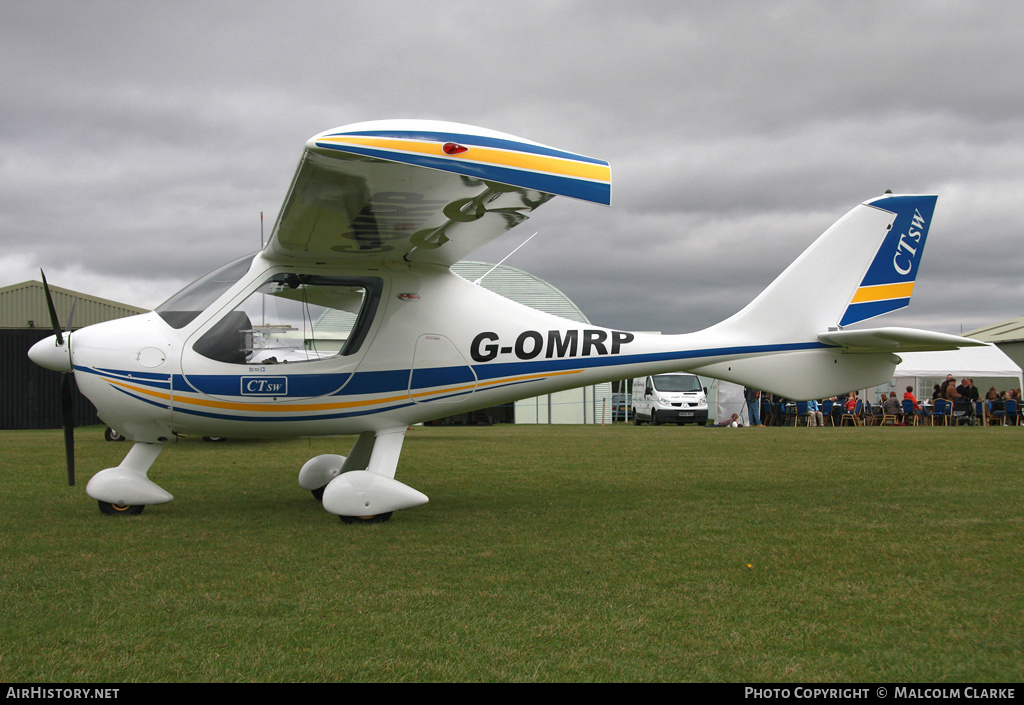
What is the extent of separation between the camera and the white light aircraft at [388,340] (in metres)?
6.47

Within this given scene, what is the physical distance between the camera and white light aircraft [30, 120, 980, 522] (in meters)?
6.47

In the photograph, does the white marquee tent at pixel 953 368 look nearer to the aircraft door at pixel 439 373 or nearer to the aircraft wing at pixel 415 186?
the aircraft door at pixel 439 373

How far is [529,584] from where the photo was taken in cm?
454

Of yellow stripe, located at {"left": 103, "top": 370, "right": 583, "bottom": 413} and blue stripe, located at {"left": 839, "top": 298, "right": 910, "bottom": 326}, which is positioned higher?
blue stripe, located at {"left": 839, "top": 298, "right": 910, "bottom": 326}

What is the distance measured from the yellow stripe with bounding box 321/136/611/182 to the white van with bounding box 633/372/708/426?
22421 millimetres

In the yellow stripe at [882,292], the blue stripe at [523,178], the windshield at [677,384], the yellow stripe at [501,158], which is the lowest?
the windshield at [677,384]

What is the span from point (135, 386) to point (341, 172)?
2868mm

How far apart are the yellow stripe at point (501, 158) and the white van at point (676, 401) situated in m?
22.4

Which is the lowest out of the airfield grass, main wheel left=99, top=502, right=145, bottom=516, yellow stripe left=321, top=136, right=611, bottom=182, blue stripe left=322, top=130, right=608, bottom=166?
the airfield grass

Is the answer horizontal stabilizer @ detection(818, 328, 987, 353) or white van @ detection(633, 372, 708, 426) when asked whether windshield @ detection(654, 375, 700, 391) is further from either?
horizontal stabilizer @ detection(818, 328, 987, 353)

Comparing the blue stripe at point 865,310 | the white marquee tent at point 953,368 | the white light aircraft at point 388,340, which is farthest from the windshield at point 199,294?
the white marquee tent at point 953,368

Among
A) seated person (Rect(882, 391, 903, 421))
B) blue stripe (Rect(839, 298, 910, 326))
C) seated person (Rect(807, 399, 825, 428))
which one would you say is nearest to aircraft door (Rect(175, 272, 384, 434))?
blue stripe (Rect(839, 298, 910, 326))

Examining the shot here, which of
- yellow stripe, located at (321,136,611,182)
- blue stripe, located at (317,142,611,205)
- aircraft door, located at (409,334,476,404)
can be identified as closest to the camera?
yellow stripe, located at (321,136,611,182)

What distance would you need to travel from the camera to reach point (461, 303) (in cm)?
737
